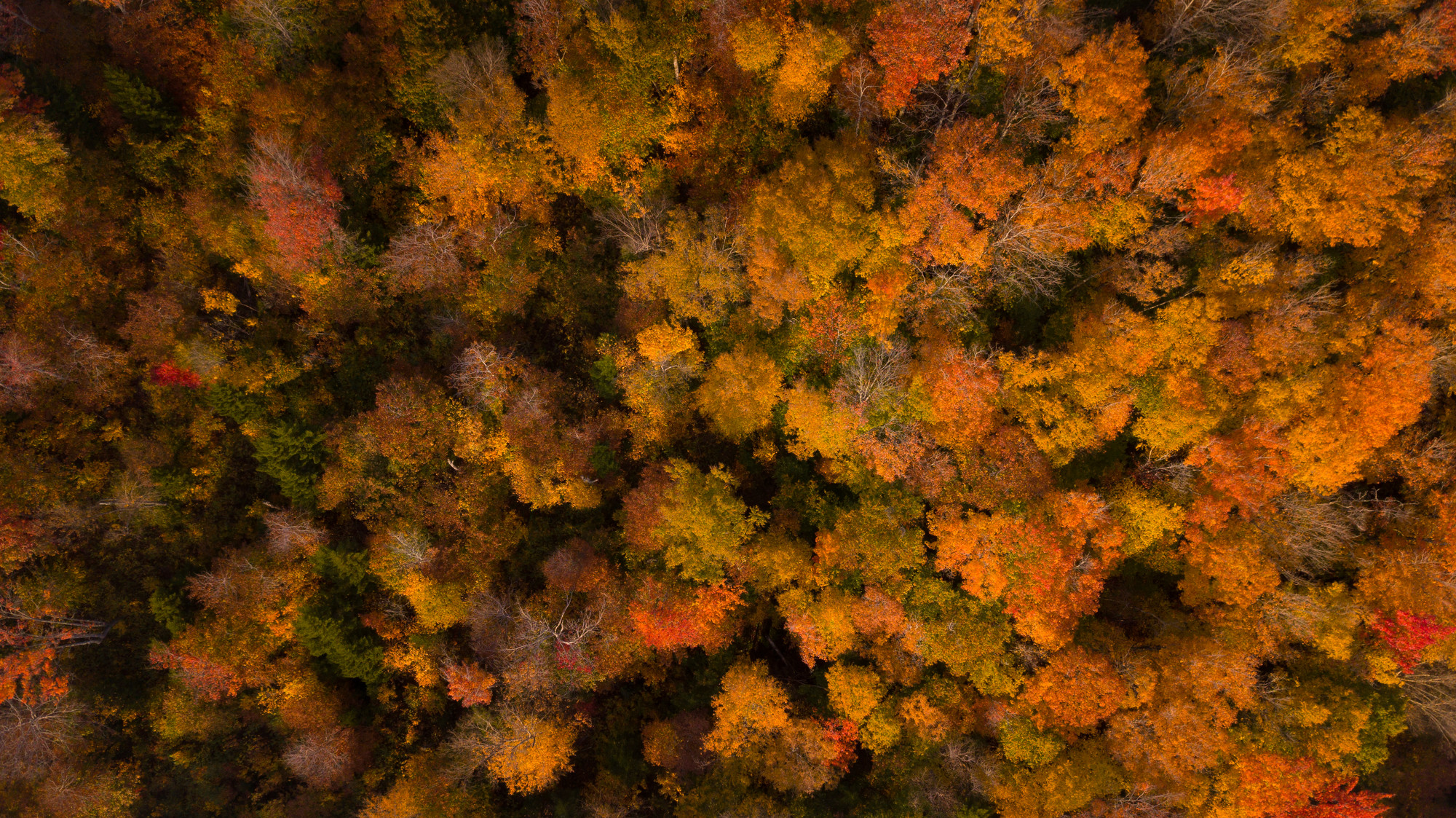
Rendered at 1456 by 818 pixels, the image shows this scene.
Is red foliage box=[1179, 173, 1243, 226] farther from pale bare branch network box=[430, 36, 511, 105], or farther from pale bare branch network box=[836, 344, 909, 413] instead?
pale bare branch network box=[430, 36, 511, 105]

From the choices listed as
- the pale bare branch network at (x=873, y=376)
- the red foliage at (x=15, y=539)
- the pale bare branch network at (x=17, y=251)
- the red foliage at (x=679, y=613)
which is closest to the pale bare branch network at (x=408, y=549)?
the red foliage at (x=679, y=613)

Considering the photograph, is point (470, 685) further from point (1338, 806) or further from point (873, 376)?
point (1338, 806)

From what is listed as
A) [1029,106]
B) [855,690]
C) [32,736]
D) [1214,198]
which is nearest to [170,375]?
[32,736]

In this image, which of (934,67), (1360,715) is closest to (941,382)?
(934,67)

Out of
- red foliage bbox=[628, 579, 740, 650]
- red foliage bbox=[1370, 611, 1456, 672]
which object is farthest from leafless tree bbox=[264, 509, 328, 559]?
red foliage bbox=[1370, 611, 1456, 672]

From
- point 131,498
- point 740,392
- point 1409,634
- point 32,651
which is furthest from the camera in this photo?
point 131,498

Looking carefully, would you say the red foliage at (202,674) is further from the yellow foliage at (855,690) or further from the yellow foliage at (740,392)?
the yellow foliage at (855,690)
